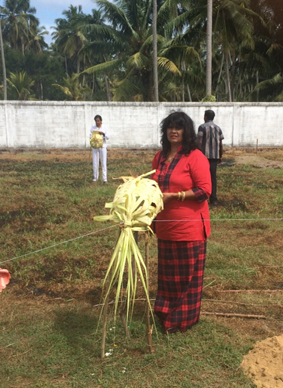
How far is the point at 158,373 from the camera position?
2.55 m

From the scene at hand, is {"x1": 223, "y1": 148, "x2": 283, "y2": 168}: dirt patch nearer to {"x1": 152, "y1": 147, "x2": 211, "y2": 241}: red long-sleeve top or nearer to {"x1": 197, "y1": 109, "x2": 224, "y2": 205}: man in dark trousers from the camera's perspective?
{"x1": 197, "y1": 109, "x2": 224, "y2": 205}: man in dark trousers

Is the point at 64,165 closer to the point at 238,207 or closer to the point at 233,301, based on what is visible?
the point at 238,207

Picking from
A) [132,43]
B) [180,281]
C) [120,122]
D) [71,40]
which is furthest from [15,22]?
[180,281]

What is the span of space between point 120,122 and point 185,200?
13367mm

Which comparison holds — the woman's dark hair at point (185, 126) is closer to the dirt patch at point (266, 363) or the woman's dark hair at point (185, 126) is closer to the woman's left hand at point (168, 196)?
the woman's left hand at point (168, 196)

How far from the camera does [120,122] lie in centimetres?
1584

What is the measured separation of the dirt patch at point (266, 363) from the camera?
8.14 feet

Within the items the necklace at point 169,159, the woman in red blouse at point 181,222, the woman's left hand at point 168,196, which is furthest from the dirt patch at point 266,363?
the necklace at point 169,159

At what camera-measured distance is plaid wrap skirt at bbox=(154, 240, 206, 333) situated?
294cm

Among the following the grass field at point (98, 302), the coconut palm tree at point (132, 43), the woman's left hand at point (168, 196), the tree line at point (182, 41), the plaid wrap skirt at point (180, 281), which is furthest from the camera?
the coconut palm tree at point (132, 43)

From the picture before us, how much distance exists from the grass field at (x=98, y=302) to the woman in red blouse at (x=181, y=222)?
265 millimetres

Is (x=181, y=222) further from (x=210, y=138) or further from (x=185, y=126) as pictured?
(x=210, y=138)

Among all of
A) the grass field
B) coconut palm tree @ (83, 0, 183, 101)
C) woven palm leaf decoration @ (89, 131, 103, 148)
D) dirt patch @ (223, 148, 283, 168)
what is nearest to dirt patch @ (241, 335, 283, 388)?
the grass field

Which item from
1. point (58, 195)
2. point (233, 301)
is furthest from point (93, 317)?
point (58, 195)
